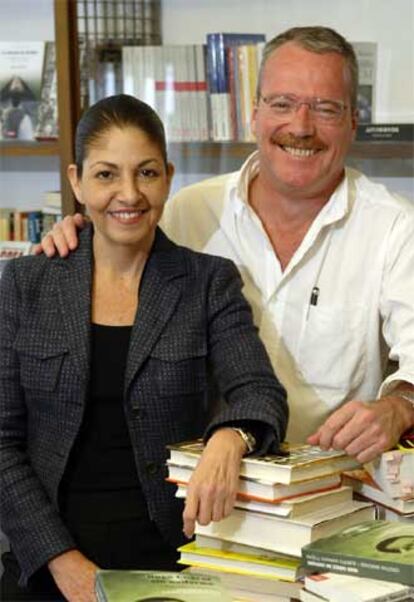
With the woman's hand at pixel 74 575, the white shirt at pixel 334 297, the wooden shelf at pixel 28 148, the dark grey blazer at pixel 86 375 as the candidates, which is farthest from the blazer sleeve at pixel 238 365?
the wooden shelf at pixel 28 148

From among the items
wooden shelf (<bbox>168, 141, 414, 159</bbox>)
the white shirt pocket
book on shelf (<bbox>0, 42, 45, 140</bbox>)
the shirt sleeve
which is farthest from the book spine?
book on shelf (<bbox>0, 42, 45, 140</bbox>)

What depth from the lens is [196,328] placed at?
1.69 m

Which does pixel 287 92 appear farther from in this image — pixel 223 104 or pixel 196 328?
pixel 223 104

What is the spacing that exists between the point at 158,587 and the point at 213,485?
0.60 ft

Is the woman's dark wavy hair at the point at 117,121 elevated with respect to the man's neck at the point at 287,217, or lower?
elevated

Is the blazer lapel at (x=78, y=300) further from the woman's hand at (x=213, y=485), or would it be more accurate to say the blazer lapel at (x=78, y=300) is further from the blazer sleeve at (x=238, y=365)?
the woman's hand at (x=213, y=485)

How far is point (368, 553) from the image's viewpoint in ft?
3.96

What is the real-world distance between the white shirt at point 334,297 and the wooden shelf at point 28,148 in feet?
3.94

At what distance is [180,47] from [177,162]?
35cm

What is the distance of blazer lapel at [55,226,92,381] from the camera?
1661 millimetres

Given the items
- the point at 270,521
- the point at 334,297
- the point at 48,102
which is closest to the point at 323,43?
the point at 334,297

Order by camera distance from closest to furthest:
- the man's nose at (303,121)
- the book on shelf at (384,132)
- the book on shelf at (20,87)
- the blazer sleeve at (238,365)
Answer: the blazer sleeve at (238,365) < the man's nose at (303,121) < the book on shelf at (384,132) < the book on shelf at (20,87)

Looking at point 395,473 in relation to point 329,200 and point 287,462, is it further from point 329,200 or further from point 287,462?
point 329,200

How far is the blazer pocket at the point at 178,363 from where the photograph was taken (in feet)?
5.44
